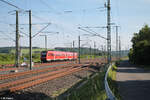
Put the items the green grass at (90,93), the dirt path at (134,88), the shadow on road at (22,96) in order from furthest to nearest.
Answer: the shadow on road at (22,96) → the dirt path at (134,88) → the green grass at (90,93)

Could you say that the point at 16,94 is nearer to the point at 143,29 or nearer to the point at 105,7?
the point at 105,7

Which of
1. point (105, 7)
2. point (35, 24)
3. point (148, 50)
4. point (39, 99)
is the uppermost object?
point (105, 7)

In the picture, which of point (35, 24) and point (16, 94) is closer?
point (16, 94)

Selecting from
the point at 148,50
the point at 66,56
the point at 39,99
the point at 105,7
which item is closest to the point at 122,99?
the point at 39,99

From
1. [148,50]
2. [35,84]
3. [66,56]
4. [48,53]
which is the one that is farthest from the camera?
[66,56]

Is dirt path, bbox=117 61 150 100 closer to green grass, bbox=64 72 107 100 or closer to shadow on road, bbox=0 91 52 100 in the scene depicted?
green grass, bbox=64 72 107 100

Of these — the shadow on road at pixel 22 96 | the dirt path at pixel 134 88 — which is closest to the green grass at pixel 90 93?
the dirt path at pixel 134 88

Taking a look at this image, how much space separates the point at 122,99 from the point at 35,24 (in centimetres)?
1976

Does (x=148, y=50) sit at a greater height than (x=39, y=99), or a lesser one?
greater

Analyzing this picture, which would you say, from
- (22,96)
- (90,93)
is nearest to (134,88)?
(90,93)

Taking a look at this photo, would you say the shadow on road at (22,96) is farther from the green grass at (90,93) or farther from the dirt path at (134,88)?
the dirt path at (134,88)

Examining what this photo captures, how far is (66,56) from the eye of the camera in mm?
62094

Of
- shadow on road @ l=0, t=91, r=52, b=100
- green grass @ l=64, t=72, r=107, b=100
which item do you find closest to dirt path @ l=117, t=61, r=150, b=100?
green grass @ l=64, t=72, r=107, b=100

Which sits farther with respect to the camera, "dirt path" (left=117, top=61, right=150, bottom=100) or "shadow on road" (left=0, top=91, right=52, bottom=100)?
"shadow on road" (left=0, top=91, right=52, bottom=100)
